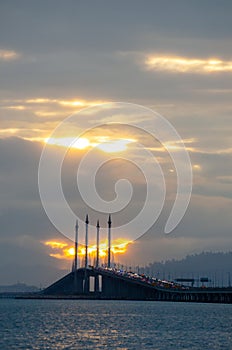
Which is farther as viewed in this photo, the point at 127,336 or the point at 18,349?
the point at 127,336

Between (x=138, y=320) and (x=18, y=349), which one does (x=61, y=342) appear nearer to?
(x=18, y=349)

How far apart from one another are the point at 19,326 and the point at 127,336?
2601 cm

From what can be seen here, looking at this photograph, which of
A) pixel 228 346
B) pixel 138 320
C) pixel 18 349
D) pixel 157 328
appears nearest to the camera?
pixel 18 349

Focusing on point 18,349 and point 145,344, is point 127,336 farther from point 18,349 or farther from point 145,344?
point 18,349

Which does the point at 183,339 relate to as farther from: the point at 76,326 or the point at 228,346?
the point at 76,326

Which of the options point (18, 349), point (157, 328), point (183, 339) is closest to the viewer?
point (18, 349)

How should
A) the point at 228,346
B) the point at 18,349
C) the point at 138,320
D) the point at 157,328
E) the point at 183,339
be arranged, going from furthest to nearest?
the point at 138,320 → the point at 157,328 → the point at 183,339 → the point at 228,346 → the point at 18,349

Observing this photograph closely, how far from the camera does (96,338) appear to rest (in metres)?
112

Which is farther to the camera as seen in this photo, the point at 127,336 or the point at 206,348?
the point at 127,336

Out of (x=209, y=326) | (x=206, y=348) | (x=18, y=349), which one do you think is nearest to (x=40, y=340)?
(x=18, y=349)

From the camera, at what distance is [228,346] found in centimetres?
10269

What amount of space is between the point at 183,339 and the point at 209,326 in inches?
990

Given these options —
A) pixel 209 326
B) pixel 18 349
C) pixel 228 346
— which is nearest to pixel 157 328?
pixel 209 326

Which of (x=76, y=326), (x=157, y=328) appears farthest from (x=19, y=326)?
(x=157, y=328)
